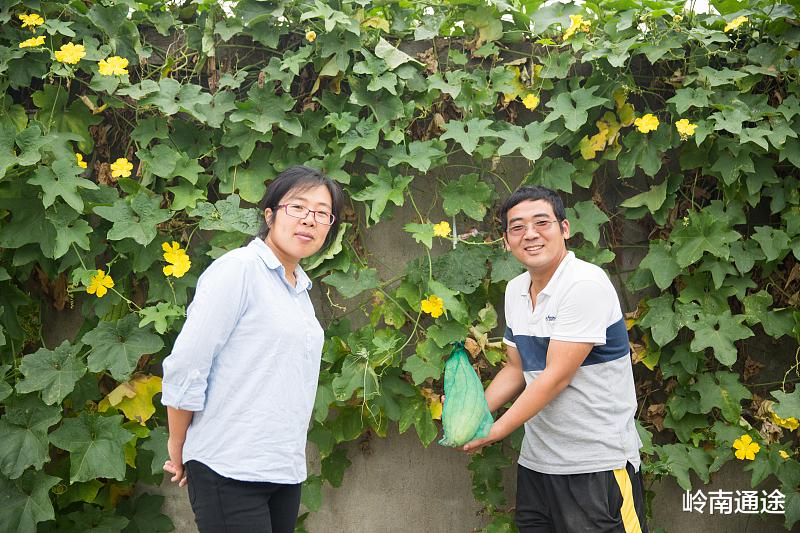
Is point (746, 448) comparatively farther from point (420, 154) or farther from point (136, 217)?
point (136, 217)

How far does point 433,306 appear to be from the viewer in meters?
2.60

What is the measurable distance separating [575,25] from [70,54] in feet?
5.59

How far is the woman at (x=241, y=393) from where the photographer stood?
1.60 m

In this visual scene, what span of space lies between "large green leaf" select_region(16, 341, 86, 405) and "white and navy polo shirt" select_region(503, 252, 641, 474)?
1524 mm

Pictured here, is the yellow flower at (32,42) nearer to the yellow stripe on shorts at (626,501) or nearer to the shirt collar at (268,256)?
the shirt collar at (268,256)

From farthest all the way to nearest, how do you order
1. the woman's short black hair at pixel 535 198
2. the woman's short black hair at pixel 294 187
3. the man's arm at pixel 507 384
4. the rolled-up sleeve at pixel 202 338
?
the man's arm at pixel 507 384, the woman's short black hair at pixel 535 198, the woman's short black hair at pixel 294 187, the rolled-up sleeve at pixel 202 338

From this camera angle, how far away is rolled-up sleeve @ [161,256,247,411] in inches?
62.2

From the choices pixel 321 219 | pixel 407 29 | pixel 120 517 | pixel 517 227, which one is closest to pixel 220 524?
pixel 321 219

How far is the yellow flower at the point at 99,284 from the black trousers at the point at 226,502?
3.60ft

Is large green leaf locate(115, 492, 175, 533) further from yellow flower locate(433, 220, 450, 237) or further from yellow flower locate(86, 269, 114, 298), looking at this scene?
yellow flower locate(433, 220, 450, 237)

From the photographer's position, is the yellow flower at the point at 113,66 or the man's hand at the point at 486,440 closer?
the man's hand at the point at 486,440

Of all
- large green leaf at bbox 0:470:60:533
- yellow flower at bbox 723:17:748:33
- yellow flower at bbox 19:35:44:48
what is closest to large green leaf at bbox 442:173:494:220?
yellow flower at bbox 723:17:748:33

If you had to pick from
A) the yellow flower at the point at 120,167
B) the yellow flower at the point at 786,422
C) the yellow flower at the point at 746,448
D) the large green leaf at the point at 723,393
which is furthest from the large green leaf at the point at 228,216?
the yellow flower at the point at 786,422

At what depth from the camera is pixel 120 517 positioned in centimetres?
270
